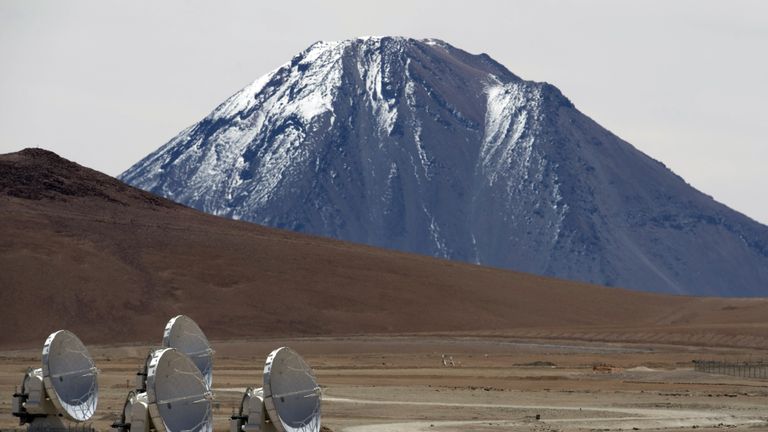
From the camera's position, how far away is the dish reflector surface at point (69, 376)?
51156 millimetres

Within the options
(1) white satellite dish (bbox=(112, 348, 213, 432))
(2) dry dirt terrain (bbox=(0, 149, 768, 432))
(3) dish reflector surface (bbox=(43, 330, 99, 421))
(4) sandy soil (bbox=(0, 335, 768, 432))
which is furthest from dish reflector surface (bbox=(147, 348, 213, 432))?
(2) dry dirt terrain (bbox=(0, 149, 768, 432))

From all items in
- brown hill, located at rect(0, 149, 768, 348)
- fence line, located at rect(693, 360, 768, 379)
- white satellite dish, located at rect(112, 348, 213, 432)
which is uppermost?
brown hill, located at rect(0, 149, 768, 348)

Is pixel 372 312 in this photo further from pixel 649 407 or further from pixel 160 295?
pixel 649 407

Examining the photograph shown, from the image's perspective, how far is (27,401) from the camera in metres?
51.3

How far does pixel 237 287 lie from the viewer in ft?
518

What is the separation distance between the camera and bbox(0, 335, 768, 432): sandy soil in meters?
63.2

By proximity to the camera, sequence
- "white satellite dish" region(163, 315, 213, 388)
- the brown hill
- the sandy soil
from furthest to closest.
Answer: the brown hill
the sandy soil
"white satellite dish" region(163, 315, 213, 388)

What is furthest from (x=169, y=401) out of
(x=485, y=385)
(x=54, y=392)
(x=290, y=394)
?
(x=485, y=385)

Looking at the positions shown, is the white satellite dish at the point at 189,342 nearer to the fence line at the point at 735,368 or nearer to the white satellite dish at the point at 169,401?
the white satellite dish at the point at 169,401

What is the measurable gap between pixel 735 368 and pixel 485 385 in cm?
2213

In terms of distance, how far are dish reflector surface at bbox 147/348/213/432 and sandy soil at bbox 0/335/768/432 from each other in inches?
528

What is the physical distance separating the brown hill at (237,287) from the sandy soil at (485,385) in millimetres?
12331

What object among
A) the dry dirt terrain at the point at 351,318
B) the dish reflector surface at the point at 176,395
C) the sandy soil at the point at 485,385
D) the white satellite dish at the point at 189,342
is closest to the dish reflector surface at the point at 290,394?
the dish reflector surface at the point at 176,395

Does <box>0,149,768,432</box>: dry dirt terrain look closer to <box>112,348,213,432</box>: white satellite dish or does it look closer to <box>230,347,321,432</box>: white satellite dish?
<box>230,347,321,432</box>: white satellite dish
